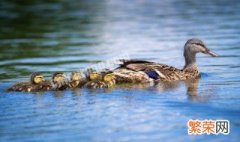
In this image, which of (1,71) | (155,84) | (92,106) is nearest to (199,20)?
(1,71)

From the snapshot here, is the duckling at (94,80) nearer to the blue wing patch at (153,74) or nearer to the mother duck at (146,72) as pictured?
the mother duck at (146,72)

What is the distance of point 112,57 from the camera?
17.8 meters

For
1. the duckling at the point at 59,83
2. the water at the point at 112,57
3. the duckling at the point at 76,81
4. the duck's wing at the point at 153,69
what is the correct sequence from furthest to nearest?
A: the duck's wing at the point at 153,69, the duckling at the point at 76,81, the duckling at the point at 59,83, the water at the point at 112,57

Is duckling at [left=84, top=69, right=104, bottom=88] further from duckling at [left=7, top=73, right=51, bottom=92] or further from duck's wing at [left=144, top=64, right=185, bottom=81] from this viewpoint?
duck's wing at [left=144, top=64, right=185, bottom=81]

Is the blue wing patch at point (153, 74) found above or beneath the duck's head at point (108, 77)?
beneath

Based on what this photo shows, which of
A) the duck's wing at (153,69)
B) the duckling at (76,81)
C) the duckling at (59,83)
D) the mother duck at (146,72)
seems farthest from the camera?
the duck's wing at (153,69)

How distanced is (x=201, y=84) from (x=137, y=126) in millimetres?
3671

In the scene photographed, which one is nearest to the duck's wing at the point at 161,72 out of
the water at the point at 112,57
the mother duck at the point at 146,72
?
the mother duck at the point at 146,72

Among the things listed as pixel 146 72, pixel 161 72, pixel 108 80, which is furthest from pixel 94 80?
pixel 161 72

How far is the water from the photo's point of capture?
34.7ft

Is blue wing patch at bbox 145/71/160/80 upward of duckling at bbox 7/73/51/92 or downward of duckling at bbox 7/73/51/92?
downward

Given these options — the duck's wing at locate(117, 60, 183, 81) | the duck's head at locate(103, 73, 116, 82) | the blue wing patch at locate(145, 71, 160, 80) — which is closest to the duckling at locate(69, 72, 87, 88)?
the duck's head at locate(103, 73, 116, 82)

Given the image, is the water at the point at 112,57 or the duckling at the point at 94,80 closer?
the water at the point at 112,57

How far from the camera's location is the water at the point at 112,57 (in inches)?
416
